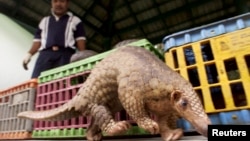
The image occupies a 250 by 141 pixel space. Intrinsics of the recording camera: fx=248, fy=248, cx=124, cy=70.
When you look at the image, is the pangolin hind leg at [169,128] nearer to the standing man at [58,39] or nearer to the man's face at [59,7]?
the standing man at [58,39]

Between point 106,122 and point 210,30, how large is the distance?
73 cm

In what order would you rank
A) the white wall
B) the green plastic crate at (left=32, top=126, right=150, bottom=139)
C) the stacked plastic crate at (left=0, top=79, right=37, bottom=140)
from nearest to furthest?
the green plastic crate at (left=32, top=126, right=150, bottom=139) → the stacked plastic crate at (left=0, top=79, right=37, bottom=140) → the white wall

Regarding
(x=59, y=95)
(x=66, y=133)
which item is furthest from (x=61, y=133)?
(x=59, y=95)

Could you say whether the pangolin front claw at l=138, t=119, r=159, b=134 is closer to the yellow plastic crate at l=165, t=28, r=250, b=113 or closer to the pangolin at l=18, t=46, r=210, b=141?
the pangolin at l=18, t=46, r=210, b=141

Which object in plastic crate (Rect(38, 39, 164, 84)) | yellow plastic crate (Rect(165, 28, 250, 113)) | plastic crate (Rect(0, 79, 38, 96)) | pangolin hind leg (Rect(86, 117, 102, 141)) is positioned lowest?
pangolin hind leg (Rect(86, 117, 102, 141))

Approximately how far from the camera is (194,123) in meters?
0.96

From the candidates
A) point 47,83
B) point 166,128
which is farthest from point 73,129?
point 166,128

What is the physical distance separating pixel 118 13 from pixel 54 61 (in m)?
4.17

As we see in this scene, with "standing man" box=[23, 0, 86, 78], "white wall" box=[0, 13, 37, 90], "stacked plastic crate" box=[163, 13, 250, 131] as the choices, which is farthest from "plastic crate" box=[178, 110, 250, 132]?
"white wall" box=[0, 13, 37, 90]

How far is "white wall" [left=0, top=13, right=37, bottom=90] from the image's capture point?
3.63 meters

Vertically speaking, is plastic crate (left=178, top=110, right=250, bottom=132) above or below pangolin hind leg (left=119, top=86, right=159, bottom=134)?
below

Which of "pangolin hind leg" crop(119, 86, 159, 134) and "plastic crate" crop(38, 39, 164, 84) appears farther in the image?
"plastic crate" crop(38, 39, 164, 84)

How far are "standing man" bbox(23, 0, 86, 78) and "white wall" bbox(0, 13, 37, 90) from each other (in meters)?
1.41

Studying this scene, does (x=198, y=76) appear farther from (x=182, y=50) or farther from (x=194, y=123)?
(x=194, y=123)
